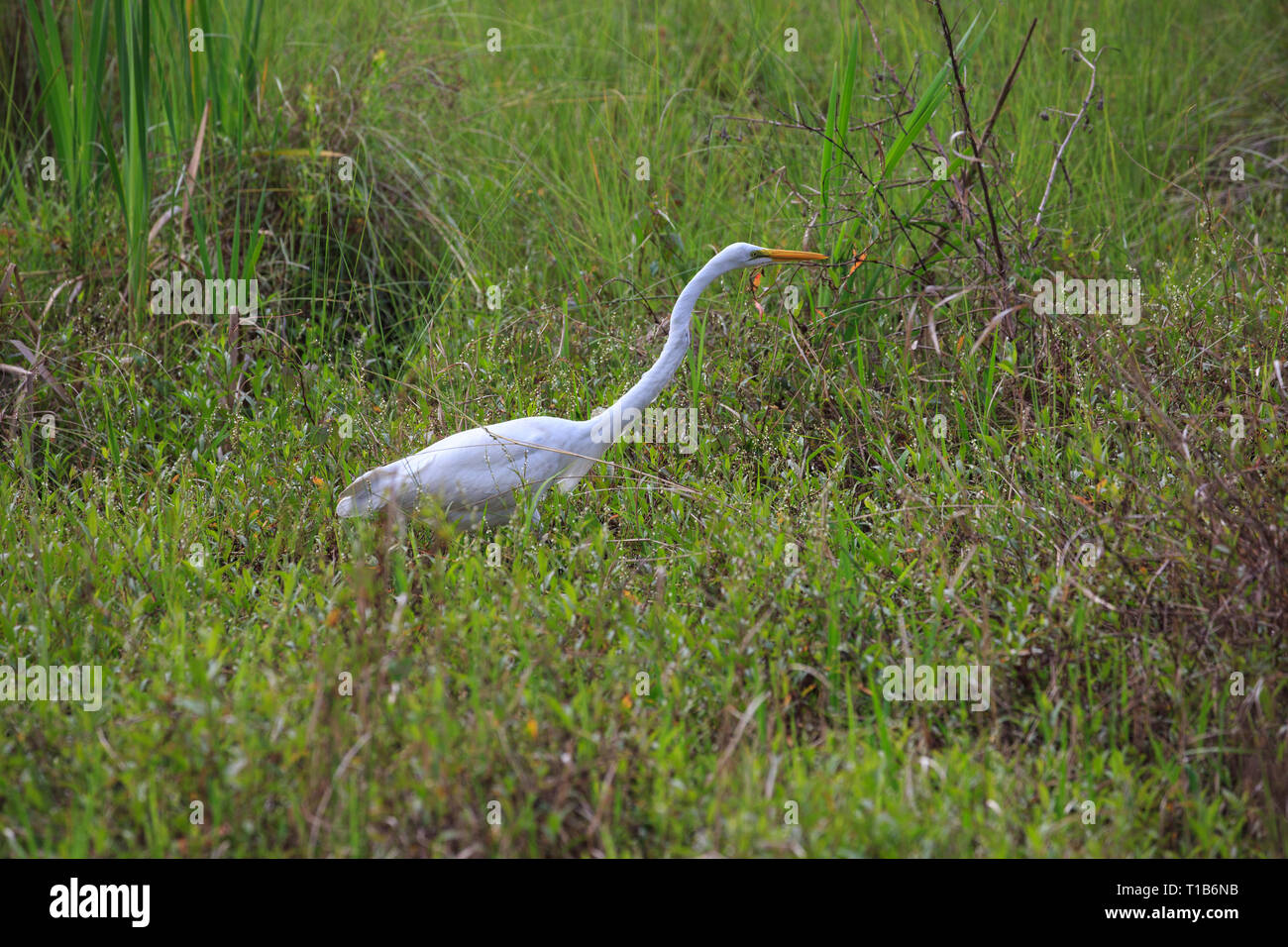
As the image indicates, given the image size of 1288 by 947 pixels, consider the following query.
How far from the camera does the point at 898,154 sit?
4.00m

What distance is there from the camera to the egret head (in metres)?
3.79

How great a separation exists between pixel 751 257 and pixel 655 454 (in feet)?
2.67

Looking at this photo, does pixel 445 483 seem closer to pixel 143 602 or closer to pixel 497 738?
pixel 143 602

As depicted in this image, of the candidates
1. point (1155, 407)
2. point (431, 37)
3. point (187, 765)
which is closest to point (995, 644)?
point (1155, 407)
